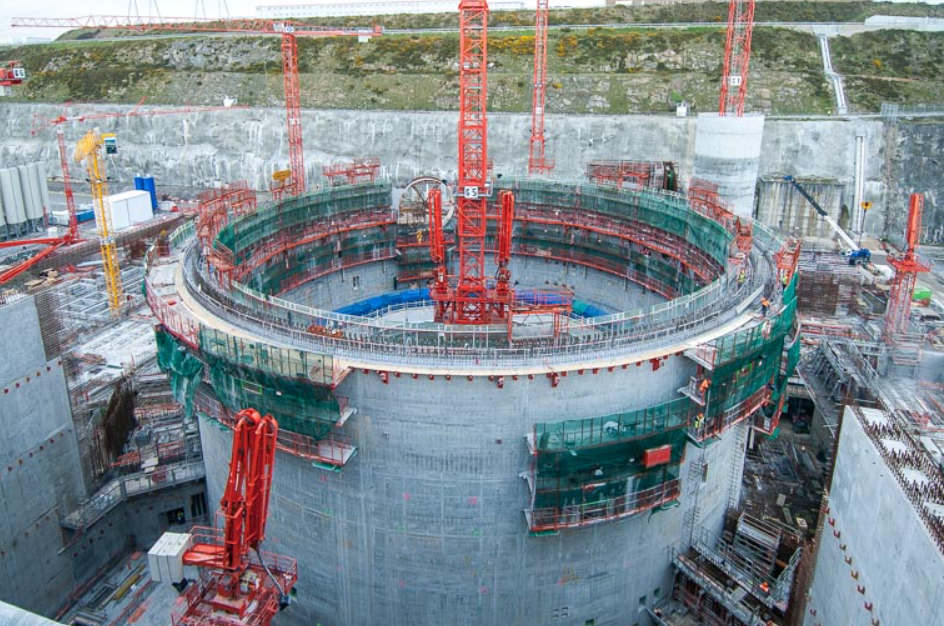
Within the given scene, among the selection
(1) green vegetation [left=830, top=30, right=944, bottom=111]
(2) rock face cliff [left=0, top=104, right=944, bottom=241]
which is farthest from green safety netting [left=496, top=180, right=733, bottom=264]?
(1) green vegetation [left=830, top=30, right=944, bottom=111]

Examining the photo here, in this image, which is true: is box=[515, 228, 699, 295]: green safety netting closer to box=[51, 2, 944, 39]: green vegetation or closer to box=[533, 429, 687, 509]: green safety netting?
box=[533, 429, 687, 509]: green safety netting

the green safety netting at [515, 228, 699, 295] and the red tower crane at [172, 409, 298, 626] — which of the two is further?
the green safety netting at [515, 228, 699, 295]

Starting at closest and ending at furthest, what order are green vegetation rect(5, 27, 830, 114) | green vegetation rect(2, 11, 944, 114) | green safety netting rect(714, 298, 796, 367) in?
green safety netting rect(714, 298, 796, 367) → green vegetation rect(2, 11, 944, 114) → green vegetation rect(5, 27, 830, 114)

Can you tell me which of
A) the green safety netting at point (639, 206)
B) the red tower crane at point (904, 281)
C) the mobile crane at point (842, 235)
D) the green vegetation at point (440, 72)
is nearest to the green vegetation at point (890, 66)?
the green vegetation at point (440, 72)

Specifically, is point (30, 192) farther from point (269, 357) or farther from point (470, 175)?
point (269, 357)

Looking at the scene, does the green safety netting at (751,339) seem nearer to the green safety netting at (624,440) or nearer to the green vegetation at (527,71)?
the green safety netting at (624,440)

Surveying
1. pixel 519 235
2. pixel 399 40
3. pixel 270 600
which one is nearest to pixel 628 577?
pixel 270 600

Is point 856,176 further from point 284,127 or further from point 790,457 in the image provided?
point 284,127

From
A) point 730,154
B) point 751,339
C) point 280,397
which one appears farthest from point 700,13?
point 280,397
